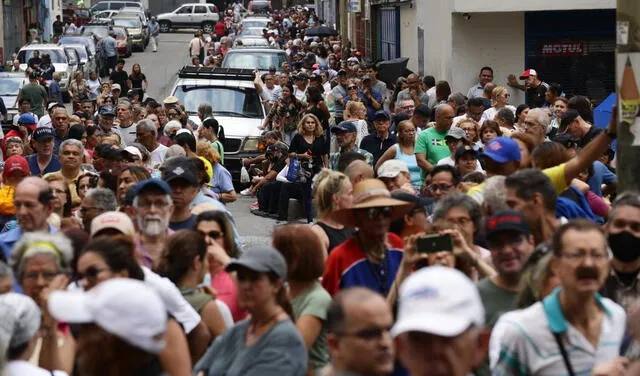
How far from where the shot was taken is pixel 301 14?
75.2 m

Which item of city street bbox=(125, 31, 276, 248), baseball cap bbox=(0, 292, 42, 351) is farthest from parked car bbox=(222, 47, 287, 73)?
baseball cap bbox=(0, 292, 42, 351)

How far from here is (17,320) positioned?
5.50 metres

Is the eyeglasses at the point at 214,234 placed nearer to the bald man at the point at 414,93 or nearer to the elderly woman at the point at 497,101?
the elderly woman at the point at 497,101

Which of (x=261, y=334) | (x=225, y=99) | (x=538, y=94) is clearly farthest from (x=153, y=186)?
(x=225, y=99)

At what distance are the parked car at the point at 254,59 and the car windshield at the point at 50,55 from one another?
9.80m

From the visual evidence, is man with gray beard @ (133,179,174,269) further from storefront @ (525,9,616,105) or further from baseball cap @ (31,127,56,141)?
storefront @ (525,9,616,105)

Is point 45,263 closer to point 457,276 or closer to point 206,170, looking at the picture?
point 457,276

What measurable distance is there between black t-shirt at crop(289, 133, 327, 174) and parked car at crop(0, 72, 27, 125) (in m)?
16.0

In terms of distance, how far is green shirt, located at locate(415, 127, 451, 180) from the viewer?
1441 cm

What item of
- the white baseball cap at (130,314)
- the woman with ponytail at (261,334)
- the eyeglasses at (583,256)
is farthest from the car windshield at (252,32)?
the white baseball cap at (130,314)

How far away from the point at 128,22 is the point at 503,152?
5945cm

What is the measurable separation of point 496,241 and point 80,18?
72600mm

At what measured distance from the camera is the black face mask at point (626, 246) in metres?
7.01

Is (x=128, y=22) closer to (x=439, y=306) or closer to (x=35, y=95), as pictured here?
(x=35, y=95)
